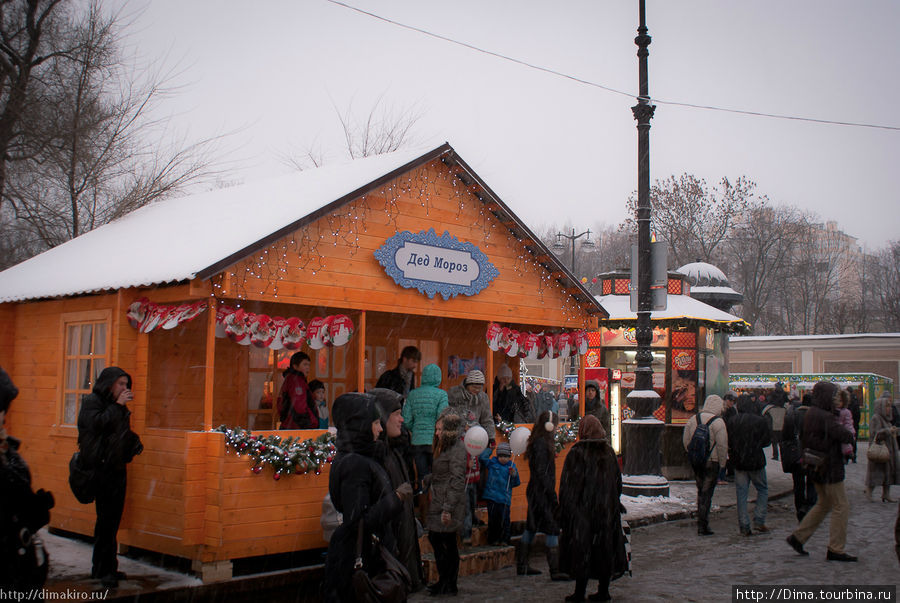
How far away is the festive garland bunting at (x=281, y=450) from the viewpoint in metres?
8.12

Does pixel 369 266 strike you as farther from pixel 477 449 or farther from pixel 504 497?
pixel 504 497

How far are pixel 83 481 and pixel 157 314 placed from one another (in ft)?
6.58

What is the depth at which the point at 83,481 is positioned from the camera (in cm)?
734

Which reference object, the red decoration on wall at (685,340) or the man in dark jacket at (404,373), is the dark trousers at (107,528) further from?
the red decoration on wall at (685,340)

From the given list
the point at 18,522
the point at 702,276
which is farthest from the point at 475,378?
the point at 702,276

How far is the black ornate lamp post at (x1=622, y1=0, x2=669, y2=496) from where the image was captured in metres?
13.5

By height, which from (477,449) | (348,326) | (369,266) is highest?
(369,266)

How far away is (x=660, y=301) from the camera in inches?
534

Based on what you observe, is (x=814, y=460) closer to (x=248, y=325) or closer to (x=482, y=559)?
(x=482, y=559)

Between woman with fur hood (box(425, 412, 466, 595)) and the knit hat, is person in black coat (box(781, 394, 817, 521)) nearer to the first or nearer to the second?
the knit hat

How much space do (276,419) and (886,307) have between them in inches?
2143

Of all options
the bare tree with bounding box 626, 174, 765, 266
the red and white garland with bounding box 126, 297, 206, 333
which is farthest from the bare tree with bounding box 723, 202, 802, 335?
the red and white garland with bounding box 126, 297, 206, 333

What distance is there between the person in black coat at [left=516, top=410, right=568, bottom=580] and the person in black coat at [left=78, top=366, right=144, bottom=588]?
4.07 m

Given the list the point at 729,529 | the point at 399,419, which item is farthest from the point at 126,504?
the point at 729,529
